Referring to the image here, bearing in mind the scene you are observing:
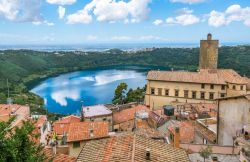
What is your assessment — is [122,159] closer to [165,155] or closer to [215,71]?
[165,155]

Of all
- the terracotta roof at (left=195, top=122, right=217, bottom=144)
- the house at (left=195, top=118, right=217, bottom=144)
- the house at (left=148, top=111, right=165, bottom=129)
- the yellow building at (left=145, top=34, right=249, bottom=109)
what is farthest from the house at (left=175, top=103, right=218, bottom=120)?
the yellow building at (left=145, top=34, right=249, bottom=109)

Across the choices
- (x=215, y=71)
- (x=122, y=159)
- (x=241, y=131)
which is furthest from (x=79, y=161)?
(x=215, y=71)

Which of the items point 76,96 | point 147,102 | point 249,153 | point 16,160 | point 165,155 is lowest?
point 76,96

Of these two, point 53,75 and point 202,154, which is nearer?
point 202,154

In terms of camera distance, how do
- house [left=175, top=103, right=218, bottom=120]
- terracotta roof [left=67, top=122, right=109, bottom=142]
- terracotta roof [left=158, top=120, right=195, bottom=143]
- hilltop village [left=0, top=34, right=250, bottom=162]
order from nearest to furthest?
hilltop village [left=0, top=34, right=250, bottom=162] < terracotta roof [left=67, top=122, right=109, bottom=142] < terracotta roof [left=158, top=120, right=195, bottom=143] < house [left=175, top=103, right=218, bottom=120]

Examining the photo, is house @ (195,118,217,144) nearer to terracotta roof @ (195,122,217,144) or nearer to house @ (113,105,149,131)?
terracotta roof @ (195,122,217,144)

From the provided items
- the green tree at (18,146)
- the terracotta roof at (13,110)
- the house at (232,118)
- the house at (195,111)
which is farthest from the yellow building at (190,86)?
the green tree at (18,146)

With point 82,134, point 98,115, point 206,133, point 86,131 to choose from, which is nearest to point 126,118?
point 98,115
